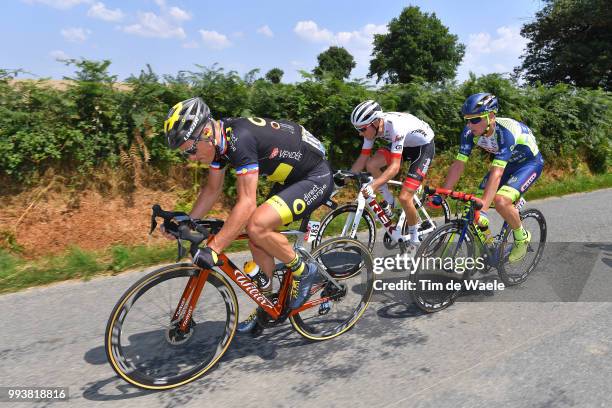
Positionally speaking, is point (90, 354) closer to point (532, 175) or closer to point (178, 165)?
point (178, 165)

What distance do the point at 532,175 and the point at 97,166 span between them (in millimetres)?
5855

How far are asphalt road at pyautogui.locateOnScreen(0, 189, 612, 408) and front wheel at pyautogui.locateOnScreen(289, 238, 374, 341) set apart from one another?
0.38 feet

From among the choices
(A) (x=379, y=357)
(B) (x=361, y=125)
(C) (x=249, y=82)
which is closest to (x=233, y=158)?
(A) (x=379, y=357)

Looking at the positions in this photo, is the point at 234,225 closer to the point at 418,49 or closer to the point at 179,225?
the point at 179,225

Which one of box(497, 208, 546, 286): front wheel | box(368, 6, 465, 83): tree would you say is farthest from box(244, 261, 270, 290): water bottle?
box(368, 6, 465, 83): tree

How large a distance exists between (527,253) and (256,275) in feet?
10.9

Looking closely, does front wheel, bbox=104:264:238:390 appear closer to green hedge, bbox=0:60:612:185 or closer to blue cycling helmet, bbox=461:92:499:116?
blue cycling helmet, bbox=461:92:499:116

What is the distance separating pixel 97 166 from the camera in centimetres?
642

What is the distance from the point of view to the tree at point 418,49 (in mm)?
53281

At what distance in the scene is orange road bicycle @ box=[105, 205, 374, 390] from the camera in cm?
278

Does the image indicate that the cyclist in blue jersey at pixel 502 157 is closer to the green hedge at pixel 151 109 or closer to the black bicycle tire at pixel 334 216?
the black bicycle tire at pixel 334 216

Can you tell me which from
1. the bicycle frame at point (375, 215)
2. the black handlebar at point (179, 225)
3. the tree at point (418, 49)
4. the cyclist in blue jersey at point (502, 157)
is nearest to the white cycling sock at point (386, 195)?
the bicycle frame at point (375, 215)

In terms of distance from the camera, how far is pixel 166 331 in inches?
124

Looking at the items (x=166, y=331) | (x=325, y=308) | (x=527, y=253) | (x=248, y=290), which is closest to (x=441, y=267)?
(x=325, y=308)
